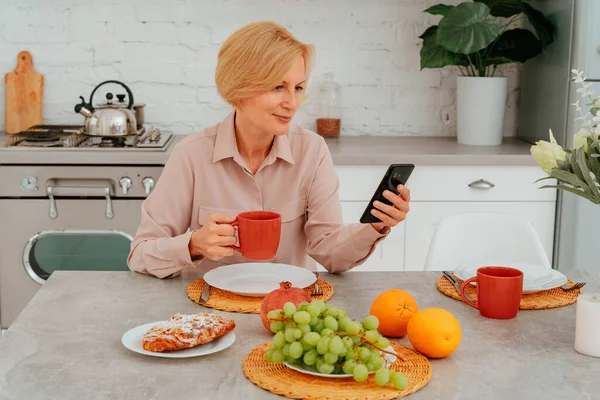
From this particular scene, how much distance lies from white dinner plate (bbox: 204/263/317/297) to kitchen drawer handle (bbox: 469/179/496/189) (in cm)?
147

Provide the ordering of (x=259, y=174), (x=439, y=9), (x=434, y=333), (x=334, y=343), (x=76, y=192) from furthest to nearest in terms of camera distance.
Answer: (x=439, y=9) → (x=76, y=192) → (x=259, y=174) → (x=434, y=333) → (x=334, y=343)

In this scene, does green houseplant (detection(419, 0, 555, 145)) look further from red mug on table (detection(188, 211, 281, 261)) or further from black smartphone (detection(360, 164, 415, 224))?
red mug on table (detection(188, 211, 281, 261))

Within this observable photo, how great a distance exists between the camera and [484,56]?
361cm

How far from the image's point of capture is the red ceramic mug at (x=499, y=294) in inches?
66.5

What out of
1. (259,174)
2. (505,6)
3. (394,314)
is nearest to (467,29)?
(505,6)

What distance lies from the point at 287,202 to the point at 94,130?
4.35 feet

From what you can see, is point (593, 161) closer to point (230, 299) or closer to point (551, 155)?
point (551, 155)

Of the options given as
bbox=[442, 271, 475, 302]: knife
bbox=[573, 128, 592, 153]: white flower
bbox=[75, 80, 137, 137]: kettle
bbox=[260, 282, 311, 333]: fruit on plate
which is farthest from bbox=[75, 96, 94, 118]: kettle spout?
bbox=[573, 128, 592, 153]: white flower

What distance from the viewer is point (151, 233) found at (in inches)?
83.1

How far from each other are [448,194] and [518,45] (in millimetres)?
748

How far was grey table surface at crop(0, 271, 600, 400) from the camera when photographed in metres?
1.35

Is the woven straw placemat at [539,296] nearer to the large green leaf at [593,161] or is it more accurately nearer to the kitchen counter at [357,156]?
the large green leaf at [593,161]

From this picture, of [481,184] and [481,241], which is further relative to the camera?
[481,184]

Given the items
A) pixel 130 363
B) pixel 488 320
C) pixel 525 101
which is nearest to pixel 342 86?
pixel 525 101
